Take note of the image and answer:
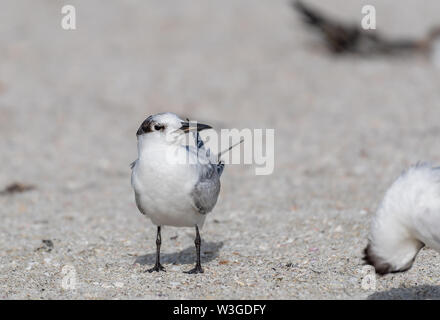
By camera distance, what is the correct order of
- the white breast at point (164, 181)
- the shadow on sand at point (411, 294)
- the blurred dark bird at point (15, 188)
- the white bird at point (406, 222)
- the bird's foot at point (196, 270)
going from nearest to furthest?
the white bird at point (406, 222), the shadow on sand at point (411, 294), the white breast at point (164, 181), the bird's foot at point (196, 270), the blurred dark bird at point (15, 188)

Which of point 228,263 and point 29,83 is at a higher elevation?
point 29,83

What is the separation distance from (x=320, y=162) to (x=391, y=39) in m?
5.31

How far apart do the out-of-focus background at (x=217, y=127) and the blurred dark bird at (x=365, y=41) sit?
0.28 meters

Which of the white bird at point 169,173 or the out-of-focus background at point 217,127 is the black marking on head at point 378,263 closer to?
the out-of-focus background at point 217,127

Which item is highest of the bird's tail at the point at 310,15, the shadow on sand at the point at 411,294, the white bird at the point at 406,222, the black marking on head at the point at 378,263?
the bird's tail at the point at 310,15

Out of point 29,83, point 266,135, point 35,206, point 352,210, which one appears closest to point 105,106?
point 29,83

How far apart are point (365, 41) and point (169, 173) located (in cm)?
945

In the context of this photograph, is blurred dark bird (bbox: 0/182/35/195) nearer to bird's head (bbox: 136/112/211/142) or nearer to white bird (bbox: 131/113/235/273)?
white bird (bbox: 131/113/235/273)

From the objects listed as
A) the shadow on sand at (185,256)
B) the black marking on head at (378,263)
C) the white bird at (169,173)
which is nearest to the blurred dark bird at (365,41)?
the shadow on sand at (185,256)

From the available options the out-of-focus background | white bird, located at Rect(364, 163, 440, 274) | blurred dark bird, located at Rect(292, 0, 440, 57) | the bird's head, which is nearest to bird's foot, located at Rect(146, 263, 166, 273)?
the out-of-focus background

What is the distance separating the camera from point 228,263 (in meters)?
6.35

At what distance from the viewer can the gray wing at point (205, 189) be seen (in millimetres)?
5742

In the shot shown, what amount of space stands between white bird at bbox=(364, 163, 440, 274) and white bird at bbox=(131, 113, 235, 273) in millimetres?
1579
